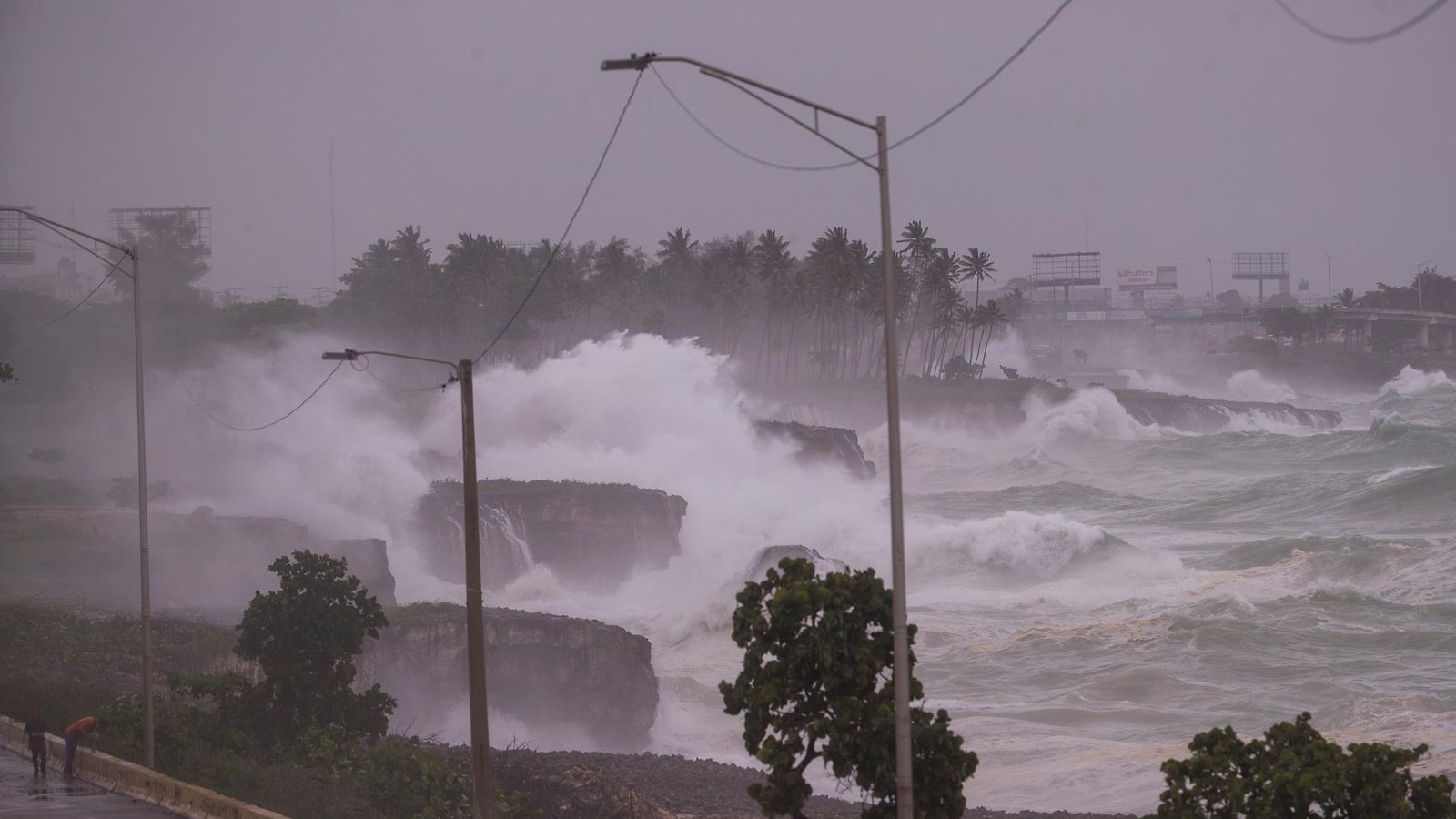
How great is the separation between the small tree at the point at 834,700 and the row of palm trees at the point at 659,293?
8771 centimetres

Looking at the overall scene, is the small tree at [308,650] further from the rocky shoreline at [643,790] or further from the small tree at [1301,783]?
the small tree at [1301,783]

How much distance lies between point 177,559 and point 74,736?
23.8m

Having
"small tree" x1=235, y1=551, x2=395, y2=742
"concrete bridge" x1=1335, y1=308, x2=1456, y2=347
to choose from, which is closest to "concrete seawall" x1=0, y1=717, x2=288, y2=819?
"small tree" x1=235, y1=551, x2=395, y2=742

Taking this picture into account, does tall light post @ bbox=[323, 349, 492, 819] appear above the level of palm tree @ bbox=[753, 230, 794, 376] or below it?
below

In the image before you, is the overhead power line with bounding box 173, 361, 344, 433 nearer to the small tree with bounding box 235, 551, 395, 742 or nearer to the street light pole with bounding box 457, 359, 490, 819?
the small tree with bounding box 235, 551, 395, 742

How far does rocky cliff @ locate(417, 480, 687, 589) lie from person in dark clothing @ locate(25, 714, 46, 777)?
29.4 metres

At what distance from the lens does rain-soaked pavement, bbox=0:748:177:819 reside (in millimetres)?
18359

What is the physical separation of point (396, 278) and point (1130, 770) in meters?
92.1

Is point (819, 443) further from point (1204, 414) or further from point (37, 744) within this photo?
point (37, 744)

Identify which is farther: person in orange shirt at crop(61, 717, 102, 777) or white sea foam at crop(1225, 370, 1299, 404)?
white sea foam at crop(1225, 370, 1299, 404)

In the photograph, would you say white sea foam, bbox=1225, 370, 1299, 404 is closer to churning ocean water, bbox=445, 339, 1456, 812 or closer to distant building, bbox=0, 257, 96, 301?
churning ocean water, bbox=445, 339, 1456, 812

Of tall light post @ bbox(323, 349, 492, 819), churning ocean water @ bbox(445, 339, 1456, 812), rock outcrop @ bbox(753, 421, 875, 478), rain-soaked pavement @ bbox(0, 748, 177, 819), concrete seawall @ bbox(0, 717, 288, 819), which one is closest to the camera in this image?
tall light post @ bbox(323, 349, 492, 819)

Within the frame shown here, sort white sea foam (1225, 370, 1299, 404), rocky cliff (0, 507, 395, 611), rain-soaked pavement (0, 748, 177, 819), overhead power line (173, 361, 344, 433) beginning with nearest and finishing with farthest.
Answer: rain-soaked pavement (0, 748, 177, 819) → rocky cliff (0, 507, 395, 611) → overhead power line (173, 361, 344, 433) → white sea foam (1225, 370, 1299, 404)

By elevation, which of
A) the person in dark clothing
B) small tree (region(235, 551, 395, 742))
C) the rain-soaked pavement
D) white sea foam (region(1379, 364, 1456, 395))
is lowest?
the rain-soaked pavement
